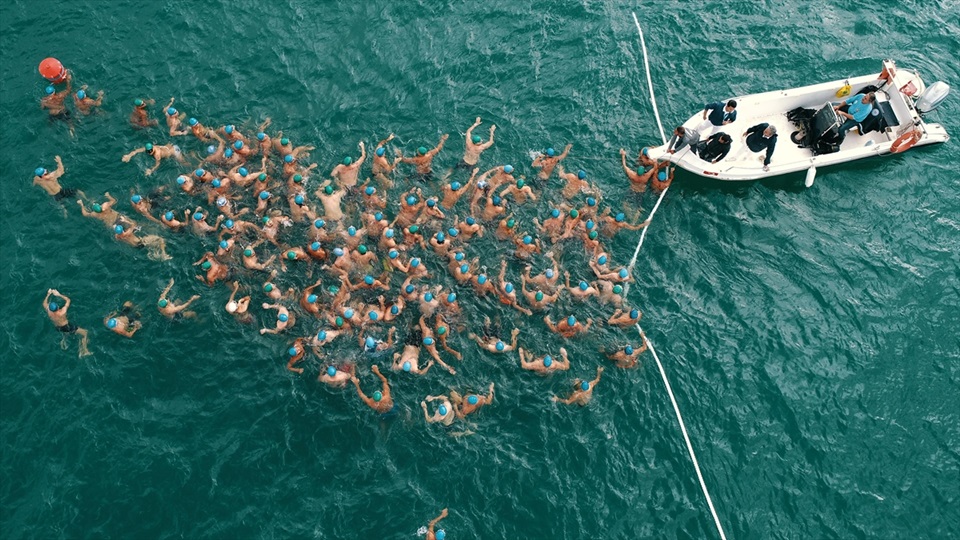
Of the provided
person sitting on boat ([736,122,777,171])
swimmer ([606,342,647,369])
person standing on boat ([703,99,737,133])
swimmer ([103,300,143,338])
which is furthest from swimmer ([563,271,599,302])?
swimmer ([103,300,143,338])

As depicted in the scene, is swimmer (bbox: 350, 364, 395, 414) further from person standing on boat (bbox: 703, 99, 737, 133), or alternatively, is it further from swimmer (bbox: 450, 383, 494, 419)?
person standing on boat (bbox: 703, 99, 737, 133)

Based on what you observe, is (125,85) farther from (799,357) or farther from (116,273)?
(799,357)

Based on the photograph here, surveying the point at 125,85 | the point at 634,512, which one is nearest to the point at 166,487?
the point at 634,512

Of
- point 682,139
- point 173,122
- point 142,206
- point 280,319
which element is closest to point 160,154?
point 173,122

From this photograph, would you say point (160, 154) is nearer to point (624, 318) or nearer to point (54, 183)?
point (54, 183)

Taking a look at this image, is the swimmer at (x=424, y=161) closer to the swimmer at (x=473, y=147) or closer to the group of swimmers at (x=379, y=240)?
the group of swimmers at (x=379, y=240)

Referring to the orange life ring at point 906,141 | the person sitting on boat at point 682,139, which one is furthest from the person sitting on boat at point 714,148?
the orange life ring at point 906,141
